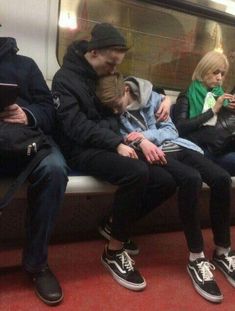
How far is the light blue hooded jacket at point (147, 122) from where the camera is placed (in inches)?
85.0

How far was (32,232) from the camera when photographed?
164 centimetres

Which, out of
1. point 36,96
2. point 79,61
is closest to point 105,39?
point 79,61

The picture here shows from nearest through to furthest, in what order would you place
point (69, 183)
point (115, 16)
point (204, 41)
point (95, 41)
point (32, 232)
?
point (32, 232) < point (69, 183) < point (95, 41) < point (115, 16) < point (204, 41)

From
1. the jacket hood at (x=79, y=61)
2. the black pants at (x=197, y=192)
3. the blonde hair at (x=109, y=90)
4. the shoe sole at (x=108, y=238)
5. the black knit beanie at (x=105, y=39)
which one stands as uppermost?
the black knit beanie at (x=105, y=39)

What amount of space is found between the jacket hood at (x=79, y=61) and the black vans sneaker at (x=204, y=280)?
3.87 feet

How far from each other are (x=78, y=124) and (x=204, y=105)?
3.60 ft

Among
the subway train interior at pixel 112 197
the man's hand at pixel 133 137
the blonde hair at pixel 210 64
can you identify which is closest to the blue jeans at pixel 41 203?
the subway train interior at pixel 112 197

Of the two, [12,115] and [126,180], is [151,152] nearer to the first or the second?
[126,180]

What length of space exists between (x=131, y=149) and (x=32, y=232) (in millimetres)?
653

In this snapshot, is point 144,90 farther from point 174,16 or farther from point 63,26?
point 174,16

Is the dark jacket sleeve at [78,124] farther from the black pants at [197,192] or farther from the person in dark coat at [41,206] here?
the black pants at [197,192]

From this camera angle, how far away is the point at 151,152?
1.95m

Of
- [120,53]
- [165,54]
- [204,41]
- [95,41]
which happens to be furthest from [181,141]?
[204,41]

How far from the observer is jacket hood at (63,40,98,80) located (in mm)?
2051
